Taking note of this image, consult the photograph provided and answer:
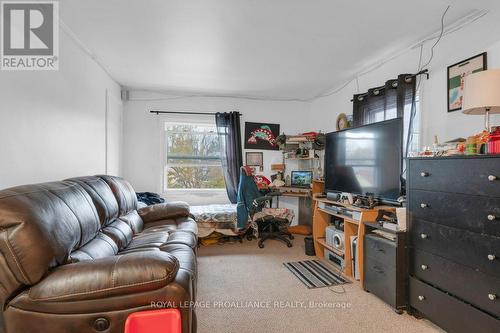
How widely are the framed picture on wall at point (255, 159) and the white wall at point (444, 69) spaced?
2.27 m

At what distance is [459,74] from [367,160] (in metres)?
1.03

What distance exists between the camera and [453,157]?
173 centimetres

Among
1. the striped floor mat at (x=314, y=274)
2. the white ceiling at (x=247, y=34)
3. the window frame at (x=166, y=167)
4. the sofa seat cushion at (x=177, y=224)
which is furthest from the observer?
the window frame at (x=166, y=167)

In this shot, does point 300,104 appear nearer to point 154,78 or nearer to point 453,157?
point 154,78

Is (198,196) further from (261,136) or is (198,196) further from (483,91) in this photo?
(483,91)

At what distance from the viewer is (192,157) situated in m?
4.66

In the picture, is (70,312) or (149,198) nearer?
(70,312)

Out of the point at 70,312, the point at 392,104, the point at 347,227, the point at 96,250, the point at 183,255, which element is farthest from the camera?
the point at 392,104

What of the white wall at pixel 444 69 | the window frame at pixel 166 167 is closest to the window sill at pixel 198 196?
the window frame at pixel 166 167

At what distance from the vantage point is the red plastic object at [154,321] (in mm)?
1172

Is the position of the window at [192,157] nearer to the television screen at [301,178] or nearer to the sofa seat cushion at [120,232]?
the television screen at [301,178]

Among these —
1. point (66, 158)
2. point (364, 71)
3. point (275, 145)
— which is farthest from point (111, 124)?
point (364, 71)

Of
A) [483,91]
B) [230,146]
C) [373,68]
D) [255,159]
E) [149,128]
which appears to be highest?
[373,68]

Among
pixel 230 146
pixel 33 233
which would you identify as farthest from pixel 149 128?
pixel 33 233
